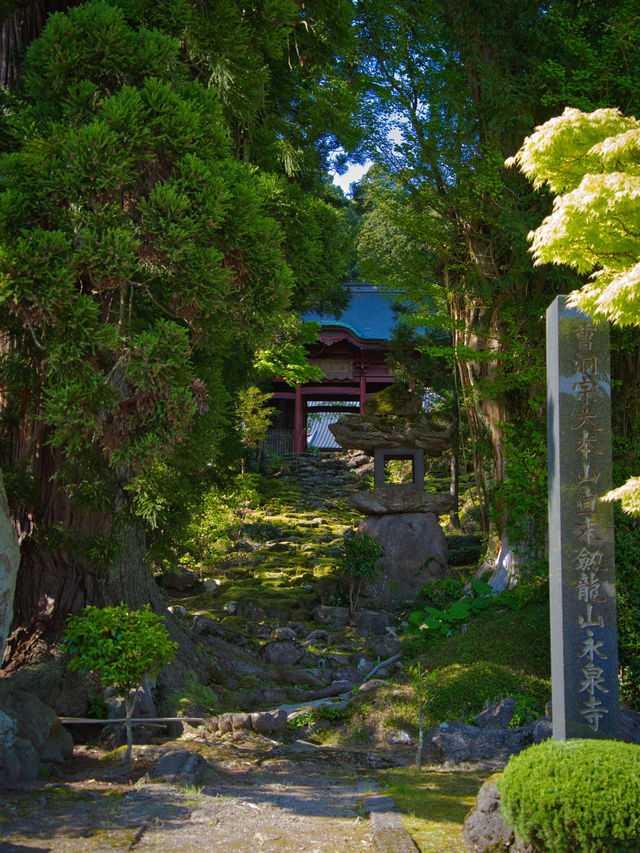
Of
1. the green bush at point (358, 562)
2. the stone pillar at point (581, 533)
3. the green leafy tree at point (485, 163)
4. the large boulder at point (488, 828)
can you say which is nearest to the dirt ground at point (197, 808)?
the large boulder at point (488, 828)

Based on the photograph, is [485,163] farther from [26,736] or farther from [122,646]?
[26,736]

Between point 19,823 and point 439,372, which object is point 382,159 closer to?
point 439,372

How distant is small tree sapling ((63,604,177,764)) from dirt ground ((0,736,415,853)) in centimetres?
59

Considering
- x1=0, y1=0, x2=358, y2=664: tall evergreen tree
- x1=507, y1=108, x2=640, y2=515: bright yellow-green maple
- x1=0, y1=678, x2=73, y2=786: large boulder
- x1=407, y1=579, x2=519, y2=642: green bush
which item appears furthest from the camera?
x1=407, y1=579, x2=519, y2=642: green bush

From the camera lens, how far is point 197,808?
14.8ft

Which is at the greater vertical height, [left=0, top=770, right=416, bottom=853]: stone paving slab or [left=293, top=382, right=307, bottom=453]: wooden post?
[left=293, top=382, right=307, bottom=453]: wooden post

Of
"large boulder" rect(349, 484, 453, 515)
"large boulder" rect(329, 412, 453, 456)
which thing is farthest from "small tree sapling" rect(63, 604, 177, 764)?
"large boulder" rect(329, 412, 453, 456)

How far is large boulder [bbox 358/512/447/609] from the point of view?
1309 centimetres

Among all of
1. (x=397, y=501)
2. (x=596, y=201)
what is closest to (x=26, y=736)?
(x=596, y=201)

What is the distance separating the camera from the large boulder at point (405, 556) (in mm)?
13086

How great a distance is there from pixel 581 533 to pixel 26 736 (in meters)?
3.98

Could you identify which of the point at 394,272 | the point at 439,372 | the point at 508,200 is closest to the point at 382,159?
the point at 394,272

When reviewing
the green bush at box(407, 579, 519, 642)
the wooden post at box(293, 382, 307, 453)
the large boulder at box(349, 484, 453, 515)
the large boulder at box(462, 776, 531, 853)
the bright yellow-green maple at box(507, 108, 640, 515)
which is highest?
the wooden post at box(293, 382, 307, 453)

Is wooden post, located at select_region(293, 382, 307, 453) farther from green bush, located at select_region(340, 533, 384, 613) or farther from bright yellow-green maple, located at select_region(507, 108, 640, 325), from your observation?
bright yellow-green maple, located at select_region(507, 108, 640, 325)
